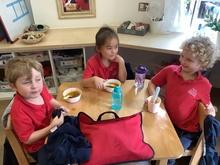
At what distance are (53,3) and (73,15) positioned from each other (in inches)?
8.7

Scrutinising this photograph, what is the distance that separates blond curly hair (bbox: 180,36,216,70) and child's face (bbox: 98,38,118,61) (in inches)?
18.0

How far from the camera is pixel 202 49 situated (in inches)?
55.1

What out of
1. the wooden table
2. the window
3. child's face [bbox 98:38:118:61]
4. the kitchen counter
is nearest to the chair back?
the wooden table

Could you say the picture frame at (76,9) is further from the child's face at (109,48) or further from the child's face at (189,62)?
the child's face at (189,62)

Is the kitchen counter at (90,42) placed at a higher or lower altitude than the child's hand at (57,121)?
higher

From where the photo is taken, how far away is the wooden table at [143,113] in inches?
43.7

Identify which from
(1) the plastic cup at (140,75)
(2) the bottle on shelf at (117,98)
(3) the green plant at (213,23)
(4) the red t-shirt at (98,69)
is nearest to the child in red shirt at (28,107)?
(2) the bottle on shelf at (117,98)

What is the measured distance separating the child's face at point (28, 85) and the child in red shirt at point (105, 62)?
36 cm

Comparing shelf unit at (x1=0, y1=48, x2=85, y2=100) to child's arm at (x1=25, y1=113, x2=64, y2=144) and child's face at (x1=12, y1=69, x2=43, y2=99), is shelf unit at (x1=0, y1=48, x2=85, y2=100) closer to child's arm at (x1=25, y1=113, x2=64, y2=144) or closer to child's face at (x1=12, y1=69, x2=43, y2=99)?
child's face at (x1=12, y1=69, x2=43, y2=99)

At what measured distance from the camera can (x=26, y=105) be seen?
125 cm

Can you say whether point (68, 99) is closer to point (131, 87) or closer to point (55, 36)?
point (131, 87)

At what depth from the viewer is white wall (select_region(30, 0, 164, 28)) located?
2.37m

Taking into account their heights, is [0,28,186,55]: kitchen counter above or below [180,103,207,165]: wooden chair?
above

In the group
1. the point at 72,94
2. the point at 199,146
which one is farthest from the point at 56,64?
the point at 199,146
